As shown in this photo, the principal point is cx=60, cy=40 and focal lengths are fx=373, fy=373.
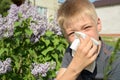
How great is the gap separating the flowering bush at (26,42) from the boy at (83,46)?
1519mm

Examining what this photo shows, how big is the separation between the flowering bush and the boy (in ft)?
4.98

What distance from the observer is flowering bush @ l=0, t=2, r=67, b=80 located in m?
3.67

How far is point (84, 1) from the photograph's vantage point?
220 cm

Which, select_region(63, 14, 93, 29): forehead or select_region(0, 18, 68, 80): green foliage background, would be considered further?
select_region(0, 18, 68, 80): green foliage background

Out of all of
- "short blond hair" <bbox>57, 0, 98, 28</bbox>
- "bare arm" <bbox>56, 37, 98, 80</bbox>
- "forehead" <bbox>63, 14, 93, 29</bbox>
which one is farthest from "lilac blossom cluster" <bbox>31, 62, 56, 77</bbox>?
"bare arm" <bbox>56, 37, 98, 80</bbox>

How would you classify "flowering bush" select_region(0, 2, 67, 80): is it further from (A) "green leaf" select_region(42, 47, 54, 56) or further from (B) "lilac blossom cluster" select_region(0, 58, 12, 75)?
(B) "lilac blossom cluster" select_region(0, 58, 12, 75)

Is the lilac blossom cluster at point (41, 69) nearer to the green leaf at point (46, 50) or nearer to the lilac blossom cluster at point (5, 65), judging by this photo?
the lilac blossom cluster at point (5, 65)

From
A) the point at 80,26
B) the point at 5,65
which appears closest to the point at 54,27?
the point at 5,65

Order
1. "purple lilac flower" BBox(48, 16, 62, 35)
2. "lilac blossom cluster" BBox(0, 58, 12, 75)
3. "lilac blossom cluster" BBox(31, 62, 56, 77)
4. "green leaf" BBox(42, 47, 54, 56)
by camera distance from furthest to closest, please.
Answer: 1. "purple lilac flower" BBox(48, 16, 62, 35)
2. "green leaf" BBox(42, 47, 54, 56)
3. "lilac blossom cluster" BBox(0, 58, 12, 75)
4. "lilac blossom cluster" BBox(31, 62, 56, 77)

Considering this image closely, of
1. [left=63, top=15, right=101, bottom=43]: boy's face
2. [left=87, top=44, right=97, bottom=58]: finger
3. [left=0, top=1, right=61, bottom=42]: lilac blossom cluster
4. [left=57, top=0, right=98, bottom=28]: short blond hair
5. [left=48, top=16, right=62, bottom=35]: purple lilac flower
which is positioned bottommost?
[left=48, top=16, right=62, bottom=35]: purple lilac flower

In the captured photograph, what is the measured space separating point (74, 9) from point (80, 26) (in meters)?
0.16

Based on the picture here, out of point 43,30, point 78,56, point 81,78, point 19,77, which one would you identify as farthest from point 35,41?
point 78,56

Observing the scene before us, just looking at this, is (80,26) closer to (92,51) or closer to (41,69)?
(92,51)

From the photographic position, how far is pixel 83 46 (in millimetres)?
1381
